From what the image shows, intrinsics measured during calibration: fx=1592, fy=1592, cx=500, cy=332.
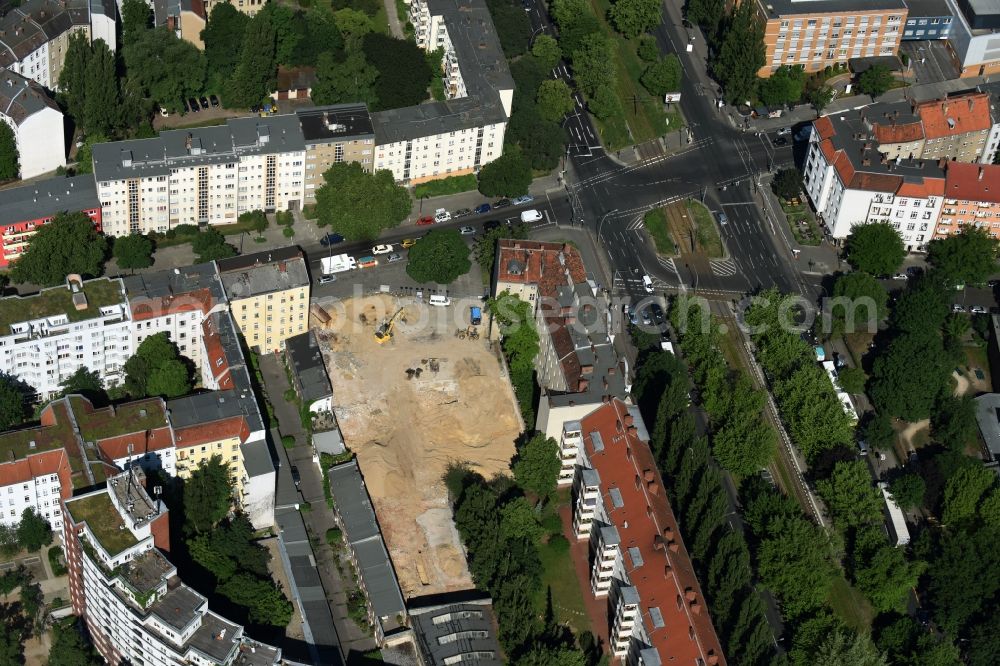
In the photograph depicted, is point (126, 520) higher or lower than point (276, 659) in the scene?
higher

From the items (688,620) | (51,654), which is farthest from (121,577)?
(688,620)

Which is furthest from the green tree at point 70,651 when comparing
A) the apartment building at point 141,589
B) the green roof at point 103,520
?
the green roof at point 103,520

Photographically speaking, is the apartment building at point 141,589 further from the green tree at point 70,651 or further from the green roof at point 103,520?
the green tree at point 70,651

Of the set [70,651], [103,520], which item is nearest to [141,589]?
[103,520]

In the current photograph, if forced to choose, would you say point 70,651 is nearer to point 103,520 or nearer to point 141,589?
point 141,589

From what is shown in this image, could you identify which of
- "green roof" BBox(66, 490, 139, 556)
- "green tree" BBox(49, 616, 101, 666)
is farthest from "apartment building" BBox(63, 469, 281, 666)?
"green tree" BBox(49, 616, 101, 666)

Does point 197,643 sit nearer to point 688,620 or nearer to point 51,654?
point 51,654
